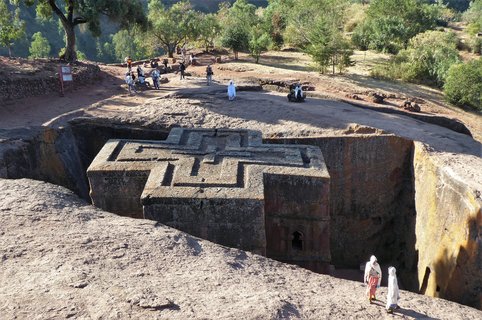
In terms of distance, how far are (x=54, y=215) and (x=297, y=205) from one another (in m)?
3.92

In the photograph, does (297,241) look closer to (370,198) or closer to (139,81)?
(370,198)

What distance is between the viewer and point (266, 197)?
777 centimetres

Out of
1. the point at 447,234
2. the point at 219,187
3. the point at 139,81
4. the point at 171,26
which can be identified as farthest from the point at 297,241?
the point at 171,26

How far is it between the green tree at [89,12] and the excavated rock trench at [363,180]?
7.58 meters

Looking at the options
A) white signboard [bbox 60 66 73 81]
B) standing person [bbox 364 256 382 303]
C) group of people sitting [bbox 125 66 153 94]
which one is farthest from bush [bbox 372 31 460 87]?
standing person [bbox 364 256 382 303]

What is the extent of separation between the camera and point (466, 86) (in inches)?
702

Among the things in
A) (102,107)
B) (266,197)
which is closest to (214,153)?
(266,197)

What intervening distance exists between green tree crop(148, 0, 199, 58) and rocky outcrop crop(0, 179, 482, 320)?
60.0ft

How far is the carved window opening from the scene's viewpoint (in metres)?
7.97

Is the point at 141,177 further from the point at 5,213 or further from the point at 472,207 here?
the point at 472,207

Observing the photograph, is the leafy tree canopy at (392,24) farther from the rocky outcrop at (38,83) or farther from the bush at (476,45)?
the rocky outcrop at (38,83)

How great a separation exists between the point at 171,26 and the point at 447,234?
61.3 feet

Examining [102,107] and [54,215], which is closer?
[54,215]

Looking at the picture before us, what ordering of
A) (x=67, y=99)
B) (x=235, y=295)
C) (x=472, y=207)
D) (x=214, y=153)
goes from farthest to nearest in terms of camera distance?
(x=67, y=99), (x=214, y=153), (x=472, y=207), (x=235, y=295)
